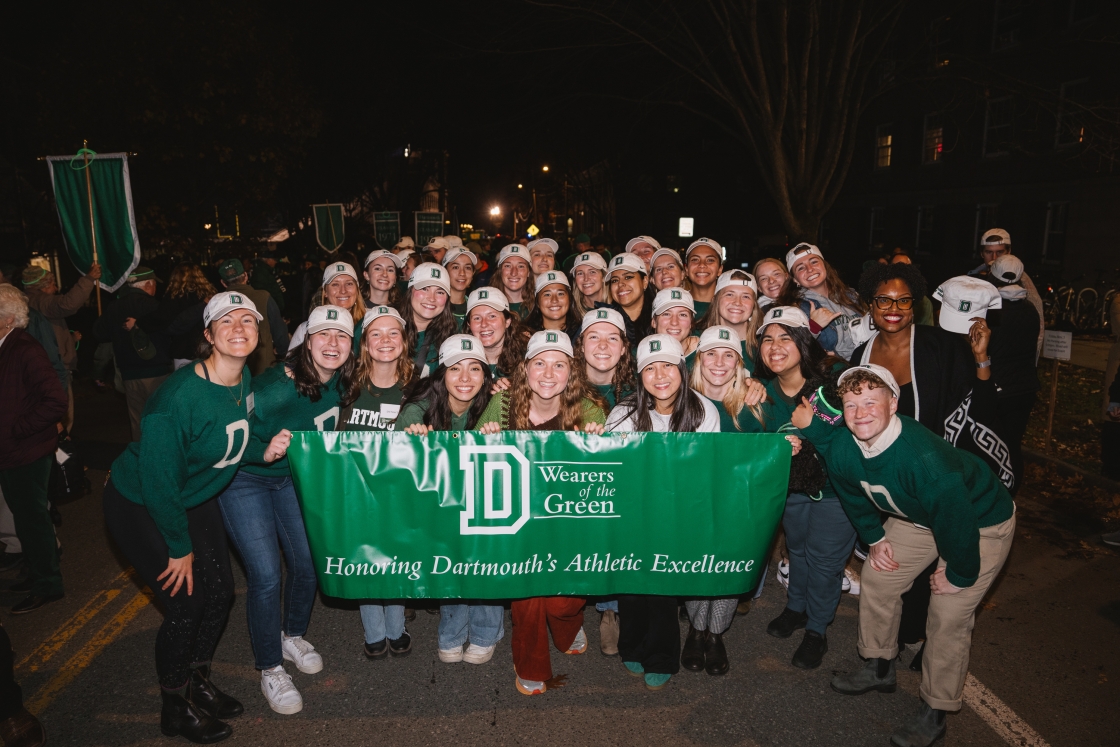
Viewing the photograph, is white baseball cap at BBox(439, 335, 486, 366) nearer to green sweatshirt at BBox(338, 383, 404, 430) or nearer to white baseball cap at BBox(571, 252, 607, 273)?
green sweatshirt at BBox(338, 383, 404, 430)

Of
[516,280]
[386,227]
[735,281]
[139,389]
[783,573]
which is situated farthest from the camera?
[386,227]

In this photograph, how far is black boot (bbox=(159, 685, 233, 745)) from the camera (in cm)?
361

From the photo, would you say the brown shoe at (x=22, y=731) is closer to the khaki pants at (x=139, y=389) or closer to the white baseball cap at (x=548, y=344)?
the white baseball cap at (x=548, y=344)

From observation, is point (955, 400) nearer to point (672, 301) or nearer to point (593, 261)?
point (672, 301)

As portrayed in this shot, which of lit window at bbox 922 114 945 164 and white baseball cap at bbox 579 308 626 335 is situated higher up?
lit window at bbox 922 114 945 164

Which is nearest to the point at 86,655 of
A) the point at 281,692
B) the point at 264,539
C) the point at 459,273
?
the point at 281,692

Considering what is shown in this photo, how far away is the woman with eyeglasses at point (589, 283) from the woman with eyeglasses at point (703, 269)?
0.77 meters

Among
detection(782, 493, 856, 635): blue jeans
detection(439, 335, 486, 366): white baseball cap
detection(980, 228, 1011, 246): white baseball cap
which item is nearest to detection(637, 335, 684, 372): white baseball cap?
detection(439, 335, 486, 366): white baseball cap

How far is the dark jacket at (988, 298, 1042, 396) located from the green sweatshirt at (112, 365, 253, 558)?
199 inches

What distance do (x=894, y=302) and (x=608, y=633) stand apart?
2568mm

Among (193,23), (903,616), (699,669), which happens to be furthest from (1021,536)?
(193,23)

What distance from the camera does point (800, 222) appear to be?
47.0 feet

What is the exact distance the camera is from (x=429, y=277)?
5.84 m

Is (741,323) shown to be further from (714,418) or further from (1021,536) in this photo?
(1021,536)
